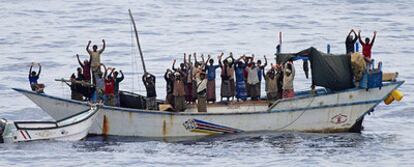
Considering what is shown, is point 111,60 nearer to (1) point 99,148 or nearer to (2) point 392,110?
(2) point 392,110

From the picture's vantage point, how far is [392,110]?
57.6 m

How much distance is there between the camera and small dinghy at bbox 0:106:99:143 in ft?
153

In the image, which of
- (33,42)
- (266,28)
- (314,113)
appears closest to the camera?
(314,113)

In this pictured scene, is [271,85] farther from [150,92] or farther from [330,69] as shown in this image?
[150,92]

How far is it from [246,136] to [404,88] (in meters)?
18.0

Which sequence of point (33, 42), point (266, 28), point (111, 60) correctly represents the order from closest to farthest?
1. point (111, 60)
2. point (33, 42)
3. point (266, 28)

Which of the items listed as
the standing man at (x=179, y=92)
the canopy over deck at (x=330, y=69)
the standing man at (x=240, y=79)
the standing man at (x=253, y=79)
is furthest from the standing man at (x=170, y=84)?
the canopy over deck at (x=330, y=69)

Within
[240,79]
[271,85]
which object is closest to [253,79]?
[240,79]

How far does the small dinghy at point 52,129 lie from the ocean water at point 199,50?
32cm

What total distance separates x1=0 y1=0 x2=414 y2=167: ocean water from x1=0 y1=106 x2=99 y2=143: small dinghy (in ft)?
1.03

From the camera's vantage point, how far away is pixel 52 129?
46938 mm

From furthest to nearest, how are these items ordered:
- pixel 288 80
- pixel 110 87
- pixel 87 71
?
pixel 87 71, pixel 110 87, pixel 288 80

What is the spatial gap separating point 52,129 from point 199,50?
31.7 meters

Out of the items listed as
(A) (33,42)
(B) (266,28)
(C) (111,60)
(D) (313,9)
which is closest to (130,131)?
(C) (111,60)
